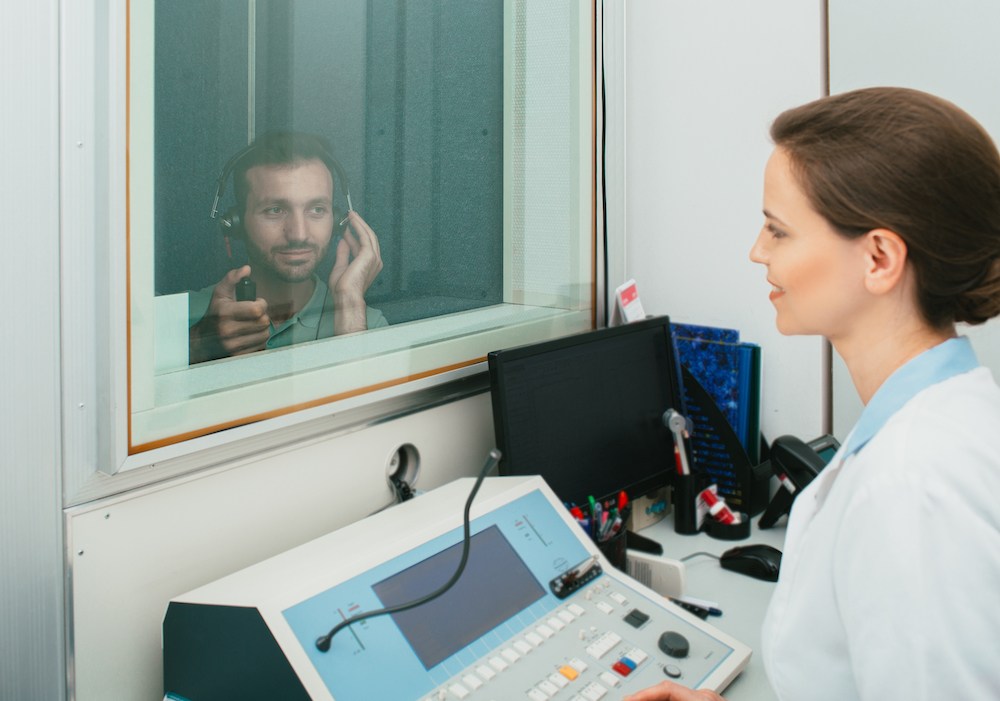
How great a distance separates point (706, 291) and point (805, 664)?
3.69 feet

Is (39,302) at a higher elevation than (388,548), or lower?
higher

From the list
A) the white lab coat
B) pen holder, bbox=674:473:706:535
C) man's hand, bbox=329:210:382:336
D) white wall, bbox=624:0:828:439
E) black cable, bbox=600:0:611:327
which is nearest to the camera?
the white lab coat

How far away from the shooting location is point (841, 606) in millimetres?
834

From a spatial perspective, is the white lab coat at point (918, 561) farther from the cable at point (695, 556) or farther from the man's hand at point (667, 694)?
the cable at point (695, 556)

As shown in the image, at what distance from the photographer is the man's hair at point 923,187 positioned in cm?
88

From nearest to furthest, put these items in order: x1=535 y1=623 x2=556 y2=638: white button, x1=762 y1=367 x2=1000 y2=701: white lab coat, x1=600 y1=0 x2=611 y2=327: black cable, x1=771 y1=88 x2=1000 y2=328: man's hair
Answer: x1=762 y1=367 x2=1000 y2=701: white lab coat, x1=771 y1=88 x2=1000 y2=328: man's hair, x1=535 y1=623 x2=556 y2=638: white button, x1=600 y1=0 x2=611 y2=327: black cable

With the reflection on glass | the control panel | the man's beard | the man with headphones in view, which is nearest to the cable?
the control panel

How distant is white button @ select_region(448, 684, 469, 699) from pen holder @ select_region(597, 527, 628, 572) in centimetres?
44

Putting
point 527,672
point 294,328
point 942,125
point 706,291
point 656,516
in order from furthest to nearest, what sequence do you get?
point 706,291 < point 656,516 < point 294,328 < point 527,672 < point 942,125

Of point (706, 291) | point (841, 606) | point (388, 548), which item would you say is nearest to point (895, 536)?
point (841, 606)

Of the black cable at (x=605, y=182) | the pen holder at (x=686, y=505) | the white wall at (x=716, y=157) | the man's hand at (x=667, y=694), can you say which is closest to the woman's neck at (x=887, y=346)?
the man's hand at (x=667, y=694)

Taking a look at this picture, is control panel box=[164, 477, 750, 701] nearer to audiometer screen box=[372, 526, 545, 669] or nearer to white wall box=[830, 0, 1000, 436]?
audiometer screen box=[372, 526, 545, 669]

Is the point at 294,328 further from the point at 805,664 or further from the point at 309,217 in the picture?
the point at 805,664

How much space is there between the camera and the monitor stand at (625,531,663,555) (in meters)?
1.58
